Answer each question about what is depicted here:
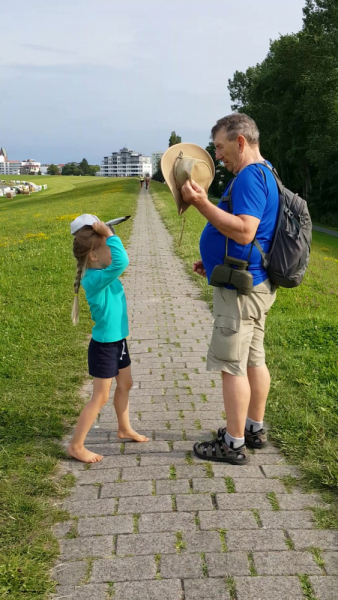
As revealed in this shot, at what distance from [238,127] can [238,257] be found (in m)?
0.72

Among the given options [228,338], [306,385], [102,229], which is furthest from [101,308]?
[306,385]

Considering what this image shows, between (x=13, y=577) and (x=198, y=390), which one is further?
(x=198, y=390)

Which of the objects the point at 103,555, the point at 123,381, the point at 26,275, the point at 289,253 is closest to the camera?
the point at 103,555

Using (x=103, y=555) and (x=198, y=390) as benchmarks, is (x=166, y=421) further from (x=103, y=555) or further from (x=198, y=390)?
(x=103, y=555)

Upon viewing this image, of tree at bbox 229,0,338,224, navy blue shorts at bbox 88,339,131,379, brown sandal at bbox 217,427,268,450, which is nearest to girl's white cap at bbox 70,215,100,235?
navy blue shorts at bbox 88,339,131,379

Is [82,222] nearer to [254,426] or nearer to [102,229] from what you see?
[102,229]

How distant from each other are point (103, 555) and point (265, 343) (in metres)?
3.60

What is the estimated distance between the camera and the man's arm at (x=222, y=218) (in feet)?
9.80

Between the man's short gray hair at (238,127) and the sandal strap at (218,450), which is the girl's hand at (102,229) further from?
the sandal strap at (218,450)

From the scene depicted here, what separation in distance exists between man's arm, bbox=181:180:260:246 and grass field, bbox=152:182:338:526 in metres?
1.48

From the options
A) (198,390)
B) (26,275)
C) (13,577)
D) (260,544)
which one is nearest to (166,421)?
(198,390)

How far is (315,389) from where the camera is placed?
15.1ft

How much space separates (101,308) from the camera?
3.43 metres

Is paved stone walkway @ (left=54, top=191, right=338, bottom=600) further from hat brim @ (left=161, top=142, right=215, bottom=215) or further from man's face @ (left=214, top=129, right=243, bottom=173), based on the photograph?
man's face @ (left=214, top=129, right=243, bottom=173)
